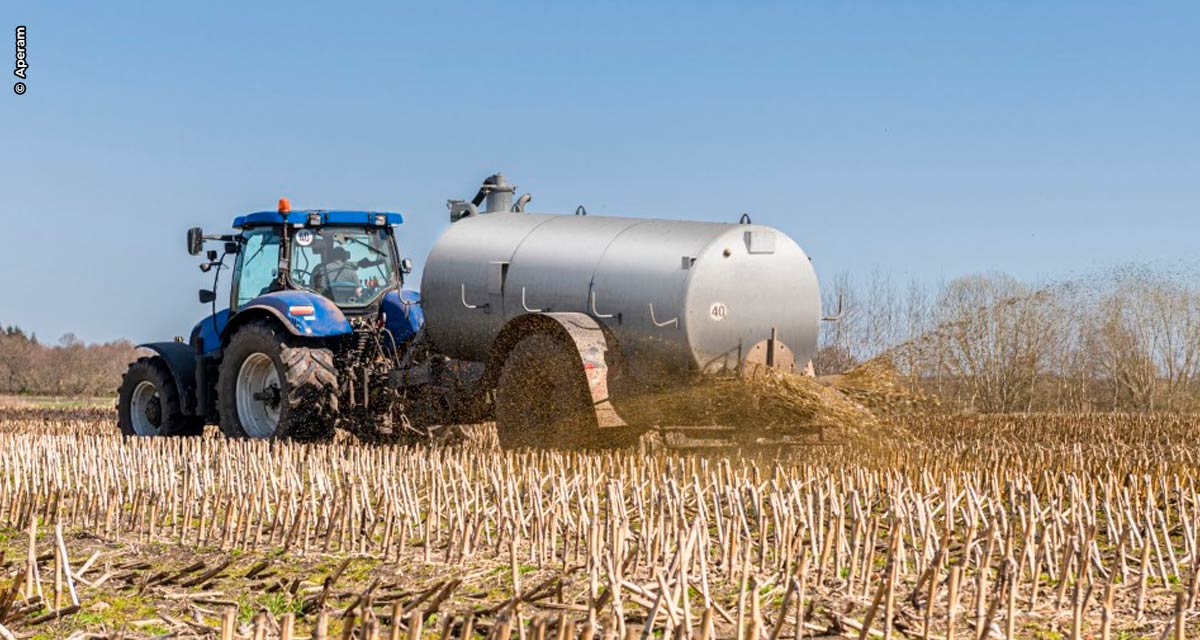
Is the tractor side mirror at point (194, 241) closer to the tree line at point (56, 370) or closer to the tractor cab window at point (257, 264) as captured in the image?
the tractor cab window at point (257, 264)

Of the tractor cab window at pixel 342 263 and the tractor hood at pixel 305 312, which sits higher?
the tractor cab window at pixel 342 263

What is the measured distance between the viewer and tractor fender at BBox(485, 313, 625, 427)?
11391 millimetres

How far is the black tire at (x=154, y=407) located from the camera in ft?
52.9

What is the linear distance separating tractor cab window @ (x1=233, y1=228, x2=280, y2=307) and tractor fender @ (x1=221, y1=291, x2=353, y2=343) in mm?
443

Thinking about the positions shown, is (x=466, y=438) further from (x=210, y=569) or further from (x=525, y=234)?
(x=210, y=569)

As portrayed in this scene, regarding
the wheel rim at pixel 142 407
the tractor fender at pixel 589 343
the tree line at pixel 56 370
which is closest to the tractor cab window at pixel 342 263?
the wheel rim at pixel 142 407

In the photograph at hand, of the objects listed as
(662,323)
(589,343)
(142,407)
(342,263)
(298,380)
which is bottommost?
(142,407)

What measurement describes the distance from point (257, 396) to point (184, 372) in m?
1.80

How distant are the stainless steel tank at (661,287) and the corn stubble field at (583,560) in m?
1.44

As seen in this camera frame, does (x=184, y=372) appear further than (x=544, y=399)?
Yes

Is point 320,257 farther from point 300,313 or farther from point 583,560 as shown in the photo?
point 583,560

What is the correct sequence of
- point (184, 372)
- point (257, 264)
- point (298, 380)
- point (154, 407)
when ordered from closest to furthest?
point (298, 380) < point (257, 264) < point (184, 372) < point (154, 407)

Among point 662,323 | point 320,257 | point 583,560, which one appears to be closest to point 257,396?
point 320,257

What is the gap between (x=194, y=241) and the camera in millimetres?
14836
